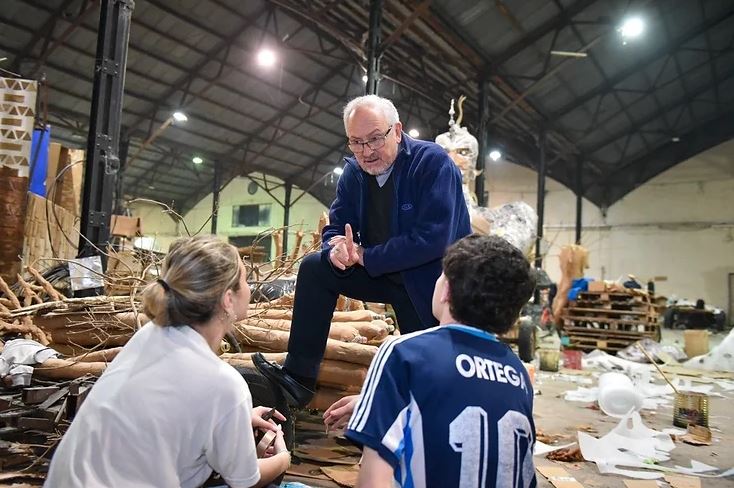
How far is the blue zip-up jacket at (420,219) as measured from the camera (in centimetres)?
226

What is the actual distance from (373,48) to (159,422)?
9.26m

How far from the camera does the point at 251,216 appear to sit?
79.5 feet

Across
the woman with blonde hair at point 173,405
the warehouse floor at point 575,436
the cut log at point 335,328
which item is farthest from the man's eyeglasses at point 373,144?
the warehouse floor at point 575,436

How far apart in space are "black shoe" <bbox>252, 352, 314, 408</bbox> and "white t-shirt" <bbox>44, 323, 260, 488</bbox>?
3.04 feet

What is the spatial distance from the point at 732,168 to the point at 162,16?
65.3 ft

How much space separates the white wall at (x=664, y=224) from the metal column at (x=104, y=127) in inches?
712

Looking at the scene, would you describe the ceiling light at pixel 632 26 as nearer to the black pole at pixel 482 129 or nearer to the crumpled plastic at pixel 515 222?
the black pole at pixel 482 129

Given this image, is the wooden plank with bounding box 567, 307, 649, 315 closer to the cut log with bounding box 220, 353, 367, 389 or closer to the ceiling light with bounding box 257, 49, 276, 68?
the cut log with bounding box 220, 353, 367, 389

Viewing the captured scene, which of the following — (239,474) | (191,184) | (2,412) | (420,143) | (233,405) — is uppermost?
(191,184)

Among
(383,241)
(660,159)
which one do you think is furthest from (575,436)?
(660,159)

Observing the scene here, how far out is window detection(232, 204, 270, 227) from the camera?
78.2 ft

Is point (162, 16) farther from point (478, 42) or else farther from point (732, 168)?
point (732, 168)

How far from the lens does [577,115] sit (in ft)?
55.4

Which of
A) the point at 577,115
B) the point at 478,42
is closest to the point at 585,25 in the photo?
the point at 478,42
